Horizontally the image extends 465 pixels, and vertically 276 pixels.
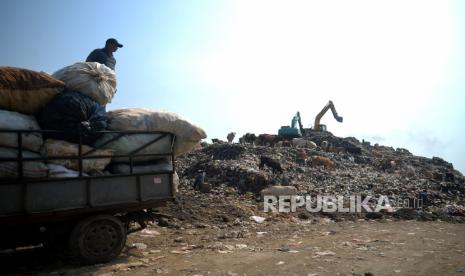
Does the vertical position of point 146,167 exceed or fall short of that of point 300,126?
it falls short

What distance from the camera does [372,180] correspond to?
46.3ft

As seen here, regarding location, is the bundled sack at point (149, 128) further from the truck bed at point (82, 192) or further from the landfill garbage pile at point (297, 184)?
the landfill garbage pile at point (297, 184)

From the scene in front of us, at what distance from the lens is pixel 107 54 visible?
6.39 m

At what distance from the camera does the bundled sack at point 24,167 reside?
405 cm

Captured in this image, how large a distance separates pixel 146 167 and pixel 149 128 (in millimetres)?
535

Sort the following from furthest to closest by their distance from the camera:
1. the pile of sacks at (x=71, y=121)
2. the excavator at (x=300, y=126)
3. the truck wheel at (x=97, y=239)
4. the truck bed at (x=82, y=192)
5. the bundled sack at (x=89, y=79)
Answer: the excavator at (x=300, y=126)
the bundled sack at (x=89, y=79)
the truck wheel at (x=97, y=239)
the pile of sacks at (x=71, y=121)
the truck bed at (x=82, y=192)

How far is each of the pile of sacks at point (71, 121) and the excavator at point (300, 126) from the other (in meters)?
17.5

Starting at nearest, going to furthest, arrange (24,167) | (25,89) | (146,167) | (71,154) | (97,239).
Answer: (24,167)
(25,89)
(71,154)
(97,239)
(146,167)

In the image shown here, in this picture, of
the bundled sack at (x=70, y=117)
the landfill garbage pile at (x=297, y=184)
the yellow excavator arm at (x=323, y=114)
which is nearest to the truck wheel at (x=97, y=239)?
the bundled sack at (x=70, y=117)

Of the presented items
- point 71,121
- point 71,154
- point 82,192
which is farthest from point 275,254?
point 71,121

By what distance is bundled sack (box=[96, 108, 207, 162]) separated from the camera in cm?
500

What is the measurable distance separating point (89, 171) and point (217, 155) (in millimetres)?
11846

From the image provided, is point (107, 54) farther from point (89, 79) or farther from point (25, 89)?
point (25, 89)

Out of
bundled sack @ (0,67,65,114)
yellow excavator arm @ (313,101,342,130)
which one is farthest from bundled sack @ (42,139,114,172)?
yellow excavator arm @ (313,101,342,130)
